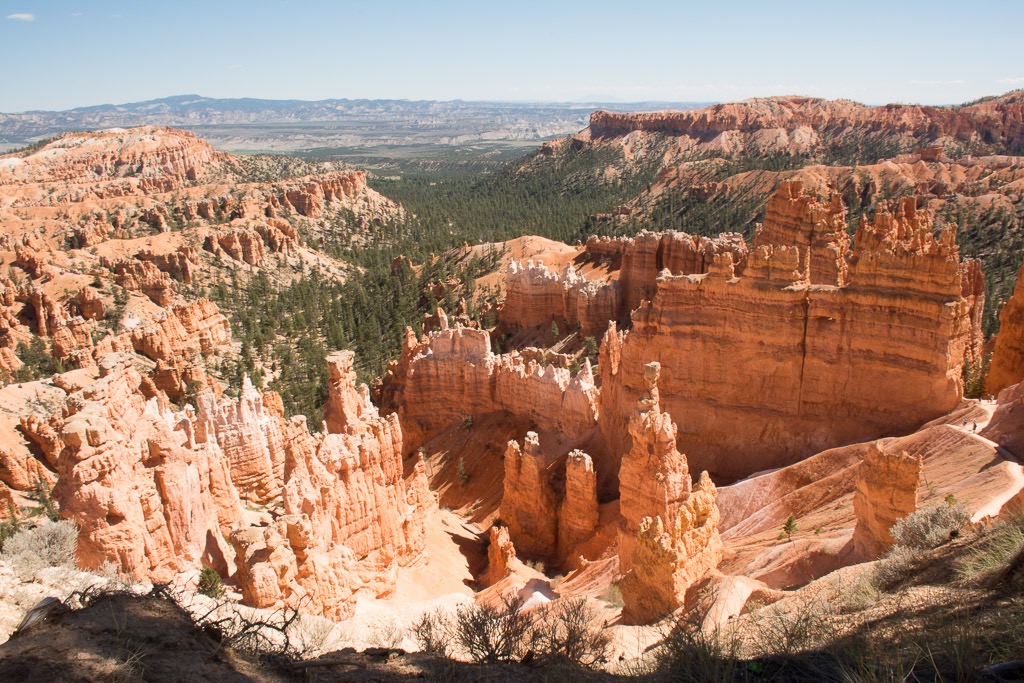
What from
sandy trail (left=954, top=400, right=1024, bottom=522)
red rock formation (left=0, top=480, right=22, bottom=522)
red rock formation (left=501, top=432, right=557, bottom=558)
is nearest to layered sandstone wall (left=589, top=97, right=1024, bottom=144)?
sandy trail (left=954, top=400, right=1024, bottom=522)

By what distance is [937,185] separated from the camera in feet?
269

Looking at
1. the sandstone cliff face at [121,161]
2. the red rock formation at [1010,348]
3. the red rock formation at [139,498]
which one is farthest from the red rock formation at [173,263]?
the red rock formation at [1010,348]

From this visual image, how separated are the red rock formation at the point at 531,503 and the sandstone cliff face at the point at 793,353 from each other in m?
2.82

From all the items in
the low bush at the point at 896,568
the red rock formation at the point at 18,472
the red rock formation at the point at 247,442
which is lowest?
the red rock formation at the point at 18,472

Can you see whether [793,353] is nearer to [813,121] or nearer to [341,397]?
[341,397]

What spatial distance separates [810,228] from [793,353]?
41.5 ft

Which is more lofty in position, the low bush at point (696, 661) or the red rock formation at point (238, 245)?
the low bush at point (696, 661)

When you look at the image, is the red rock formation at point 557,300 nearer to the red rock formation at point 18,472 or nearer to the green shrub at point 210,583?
the red rock formation at point 18,472

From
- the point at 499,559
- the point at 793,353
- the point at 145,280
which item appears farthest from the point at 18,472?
the point at 145,280

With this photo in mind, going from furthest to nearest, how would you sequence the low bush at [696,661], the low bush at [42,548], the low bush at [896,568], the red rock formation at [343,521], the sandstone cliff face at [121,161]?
1. the sandstone cliff face at [121,161]
2. the red rock formation at [343,521]
3. the low bush at [42,548]
4. the low bush at [896,568]
5. the low bush at [696,661]

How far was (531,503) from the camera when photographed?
2252 cm

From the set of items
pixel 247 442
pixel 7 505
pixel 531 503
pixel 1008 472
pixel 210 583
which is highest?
pixel 1008 472

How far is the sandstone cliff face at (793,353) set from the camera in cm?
1827

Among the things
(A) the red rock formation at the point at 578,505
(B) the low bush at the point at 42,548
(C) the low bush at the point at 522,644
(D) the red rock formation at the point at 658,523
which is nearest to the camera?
(C) the low bush at the point at 522,644
